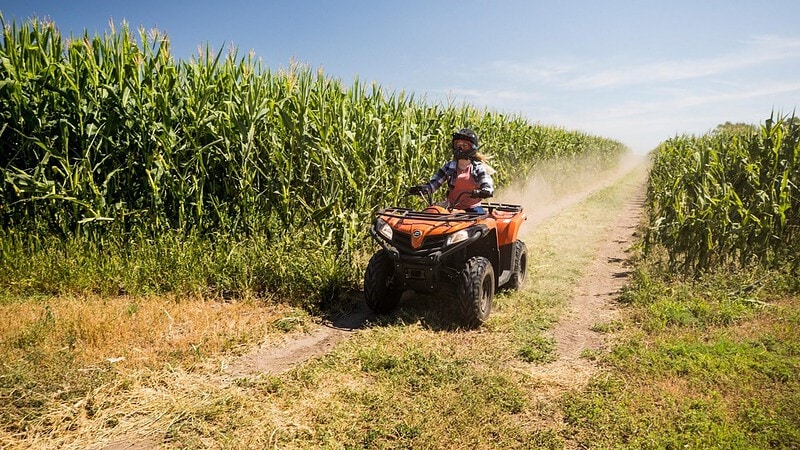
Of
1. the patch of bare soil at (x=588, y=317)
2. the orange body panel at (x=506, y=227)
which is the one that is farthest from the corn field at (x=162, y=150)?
the patch of bare soil at (x=588, y=317)

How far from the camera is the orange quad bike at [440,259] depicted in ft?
16.2

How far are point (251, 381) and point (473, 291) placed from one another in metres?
2.17

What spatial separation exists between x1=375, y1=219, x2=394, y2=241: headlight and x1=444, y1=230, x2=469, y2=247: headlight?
0.61m

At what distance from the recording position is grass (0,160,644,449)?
321cm

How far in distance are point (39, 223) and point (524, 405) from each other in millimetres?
5696

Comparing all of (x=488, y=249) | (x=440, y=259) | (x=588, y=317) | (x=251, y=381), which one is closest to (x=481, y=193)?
(x=488, y=249)

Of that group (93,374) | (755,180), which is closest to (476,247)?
(93,374)

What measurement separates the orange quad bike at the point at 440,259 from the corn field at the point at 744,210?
8.71 ft

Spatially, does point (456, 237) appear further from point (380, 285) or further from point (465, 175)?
point (465, 175)

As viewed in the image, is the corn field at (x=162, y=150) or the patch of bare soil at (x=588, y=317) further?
the corn field at (x=162, y=150)

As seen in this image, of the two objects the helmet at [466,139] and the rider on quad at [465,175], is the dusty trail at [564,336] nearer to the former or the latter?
the rider on quad at [465,175]

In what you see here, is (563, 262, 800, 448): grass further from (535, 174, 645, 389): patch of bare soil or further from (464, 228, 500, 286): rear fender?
(464, 228, 500, 286): rear fender

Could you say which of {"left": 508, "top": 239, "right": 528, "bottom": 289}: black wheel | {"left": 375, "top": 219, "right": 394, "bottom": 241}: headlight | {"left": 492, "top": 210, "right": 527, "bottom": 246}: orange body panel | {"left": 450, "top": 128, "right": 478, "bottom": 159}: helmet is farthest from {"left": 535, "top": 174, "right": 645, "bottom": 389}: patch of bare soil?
{"left": 450, "top": 128, "right": 478, "bottom": 159}: helmet

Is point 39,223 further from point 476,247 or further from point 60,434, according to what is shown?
point 476,247
